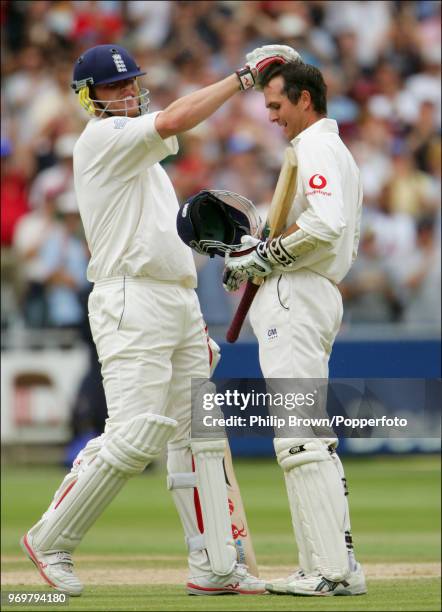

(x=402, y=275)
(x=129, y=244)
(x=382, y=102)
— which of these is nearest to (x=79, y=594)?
(x=129, y=244)

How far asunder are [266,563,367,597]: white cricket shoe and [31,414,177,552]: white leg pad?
0.79m

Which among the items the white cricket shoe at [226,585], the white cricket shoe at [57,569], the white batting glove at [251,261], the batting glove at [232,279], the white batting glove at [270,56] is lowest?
the white cricket shoe at [226,585]

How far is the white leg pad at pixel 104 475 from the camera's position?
5633mm

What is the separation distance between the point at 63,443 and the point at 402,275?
3.73 meters

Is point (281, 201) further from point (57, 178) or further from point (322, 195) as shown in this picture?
point (57, 178)

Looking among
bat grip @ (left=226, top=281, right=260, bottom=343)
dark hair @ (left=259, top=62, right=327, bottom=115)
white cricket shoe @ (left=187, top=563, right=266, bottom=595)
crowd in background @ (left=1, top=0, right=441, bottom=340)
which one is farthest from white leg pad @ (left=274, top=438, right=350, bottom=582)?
crowd in background @ (left=1, top=0, right=441, bottom=340)

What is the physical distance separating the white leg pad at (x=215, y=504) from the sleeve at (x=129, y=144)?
1.23 metres

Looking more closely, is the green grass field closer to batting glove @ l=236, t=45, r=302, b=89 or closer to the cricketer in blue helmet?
the cricketer in blue helmet

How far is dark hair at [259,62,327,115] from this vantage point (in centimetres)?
572

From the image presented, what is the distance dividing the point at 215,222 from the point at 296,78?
0.76 meters

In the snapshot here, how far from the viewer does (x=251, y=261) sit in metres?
5.71

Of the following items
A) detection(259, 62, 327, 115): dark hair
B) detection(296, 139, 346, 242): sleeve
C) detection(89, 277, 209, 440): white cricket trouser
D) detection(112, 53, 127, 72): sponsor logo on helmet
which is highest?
detection(112, 53, 127, 72): sponsor logo on helmet

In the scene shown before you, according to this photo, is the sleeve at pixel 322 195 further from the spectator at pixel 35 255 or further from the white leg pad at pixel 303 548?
the spectator at pixel 35 255

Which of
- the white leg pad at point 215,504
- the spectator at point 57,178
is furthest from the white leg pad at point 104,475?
the spectator at point 57,178
